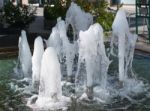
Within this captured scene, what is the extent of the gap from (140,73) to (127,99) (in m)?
2.43

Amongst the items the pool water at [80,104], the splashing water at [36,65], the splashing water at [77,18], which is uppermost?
the splashing water at [77,18]

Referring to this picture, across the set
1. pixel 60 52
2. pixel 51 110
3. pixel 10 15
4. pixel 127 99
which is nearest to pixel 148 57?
pixel 60 52

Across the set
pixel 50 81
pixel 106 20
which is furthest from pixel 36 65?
pixel 106 20

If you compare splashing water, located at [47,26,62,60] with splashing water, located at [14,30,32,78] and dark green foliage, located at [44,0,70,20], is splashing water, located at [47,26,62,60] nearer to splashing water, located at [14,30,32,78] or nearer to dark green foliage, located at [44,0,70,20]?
splashing water, located at [14,30,32,78]

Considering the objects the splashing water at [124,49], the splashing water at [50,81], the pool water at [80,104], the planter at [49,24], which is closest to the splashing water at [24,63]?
the pool water at [80,104]

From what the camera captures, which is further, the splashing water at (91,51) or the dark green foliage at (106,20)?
the dark green foliage at (106,20)

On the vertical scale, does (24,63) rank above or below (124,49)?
below

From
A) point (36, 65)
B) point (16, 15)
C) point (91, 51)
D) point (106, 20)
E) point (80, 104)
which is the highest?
point (91, 51)

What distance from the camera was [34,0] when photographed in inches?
1391

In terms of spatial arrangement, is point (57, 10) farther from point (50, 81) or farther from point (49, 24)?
point (50, 81)

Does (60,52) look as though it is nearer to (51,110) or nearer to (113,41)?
(113,41)

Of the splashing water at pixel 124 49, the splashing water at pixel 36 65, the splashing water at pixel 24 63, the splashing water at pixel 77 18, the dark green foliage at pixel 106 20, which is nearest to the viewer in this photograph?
the splashing water at pixel 124 49

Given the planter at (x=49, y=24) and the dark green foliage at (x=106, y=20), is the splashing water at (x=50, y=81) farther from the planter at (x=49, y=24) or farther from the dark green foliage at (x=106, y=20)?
the planter at (x=49, y=24)

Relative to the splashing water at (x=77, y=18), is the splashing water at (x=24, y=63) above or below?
below
